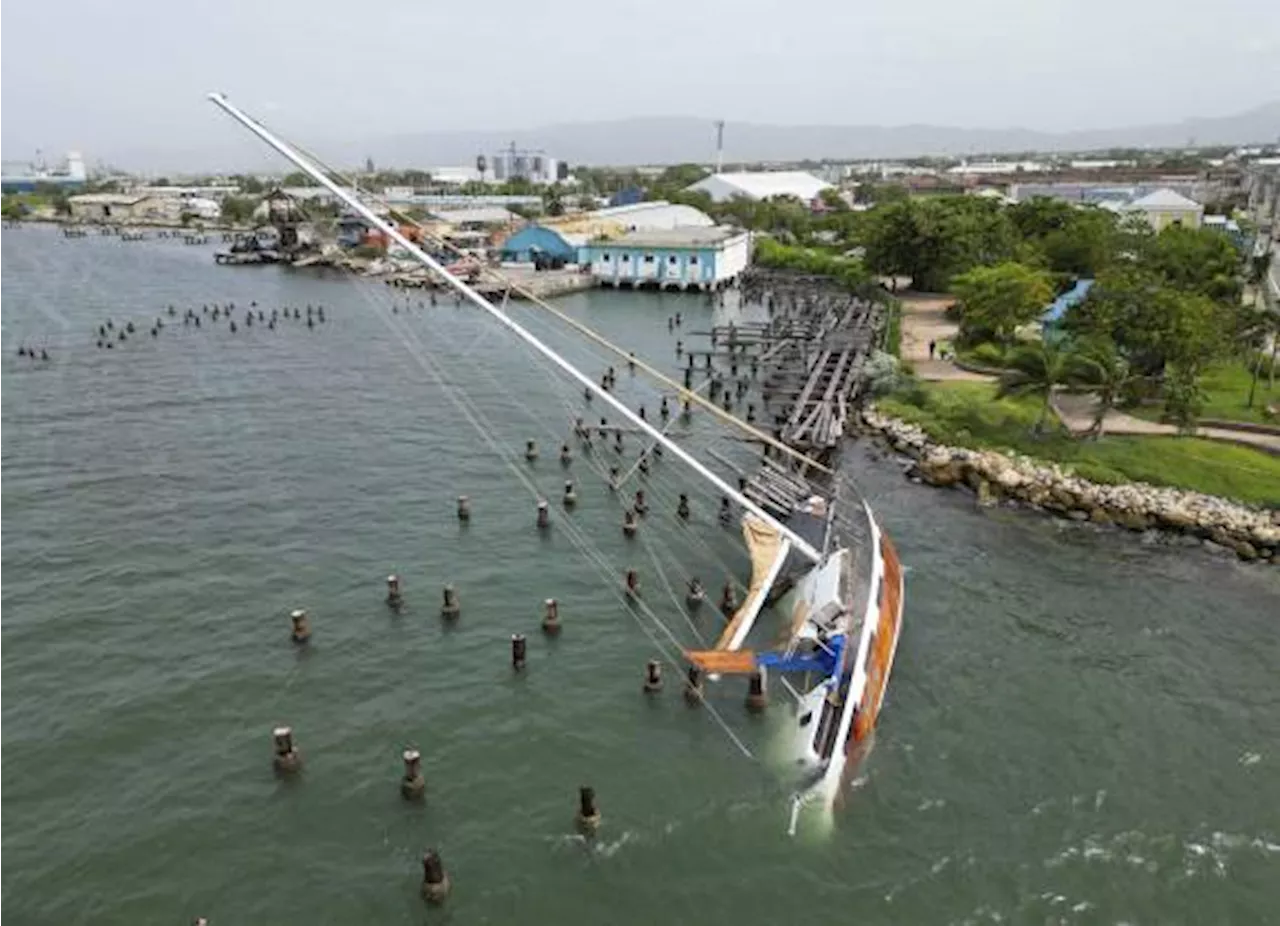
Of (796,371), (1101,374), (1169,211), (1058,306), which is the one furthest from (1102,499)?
(1169,211)

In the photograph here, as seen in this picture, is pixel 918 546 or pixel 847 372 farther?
pixel 847 372

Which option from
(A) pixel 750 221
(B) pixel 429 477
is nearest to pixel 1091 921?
(B) pixel 429 477

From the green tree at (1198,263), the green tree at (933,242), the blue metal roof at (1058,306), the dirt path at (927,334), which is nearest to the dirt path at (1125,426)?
the dirt path at (927,334)

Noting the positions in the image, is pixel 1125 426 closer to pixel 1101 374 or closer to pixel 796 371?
pixel 1101 374

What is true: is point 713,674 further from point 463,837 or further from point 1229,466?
point 1229,466

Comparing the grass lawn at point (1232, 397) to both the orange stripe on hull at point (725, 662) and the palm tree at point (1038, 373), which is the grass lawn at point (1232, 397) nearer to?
the palm tree at point (1038, 373)
